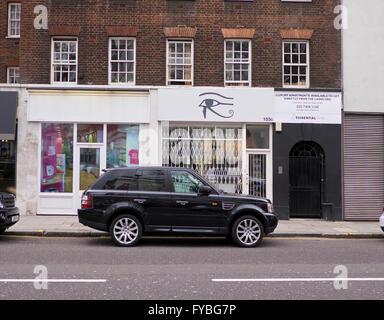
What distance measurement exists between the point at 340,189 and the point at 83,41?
11.2 metres

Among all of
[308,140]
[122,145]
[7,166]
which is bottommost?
[7,166]

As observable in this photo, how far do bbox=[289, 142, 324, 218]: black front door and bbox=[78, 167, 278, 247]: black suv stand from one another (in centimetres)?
589

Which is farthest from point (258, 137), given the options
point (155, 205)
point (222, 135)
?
point (155, 205)

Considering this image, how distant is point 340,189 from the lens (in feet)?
49.1

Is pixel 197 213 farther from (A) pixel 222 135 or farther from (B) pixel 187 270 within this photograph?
(A) pixel 222 135

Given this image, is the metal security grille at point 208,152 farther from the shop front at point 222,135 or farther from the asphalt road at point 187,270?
the asphalt road at point 187,270

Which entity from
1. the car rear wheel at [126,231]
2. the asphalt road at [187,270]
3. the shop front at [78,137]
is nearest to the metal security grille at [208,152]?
the shop front at [78,137]

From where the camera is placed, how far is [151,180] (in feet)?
31.8

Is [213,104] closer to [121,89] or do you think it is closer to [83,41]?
[121,89]

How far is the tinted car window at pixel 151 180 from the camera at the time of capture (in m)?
9.64

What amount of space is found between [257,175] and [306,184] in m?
1.90

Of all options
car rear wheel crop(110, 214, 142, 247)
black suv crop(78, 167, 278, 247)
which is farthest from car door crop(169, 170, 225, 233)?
car rear wheel crop(110, 214, 142, 247)
